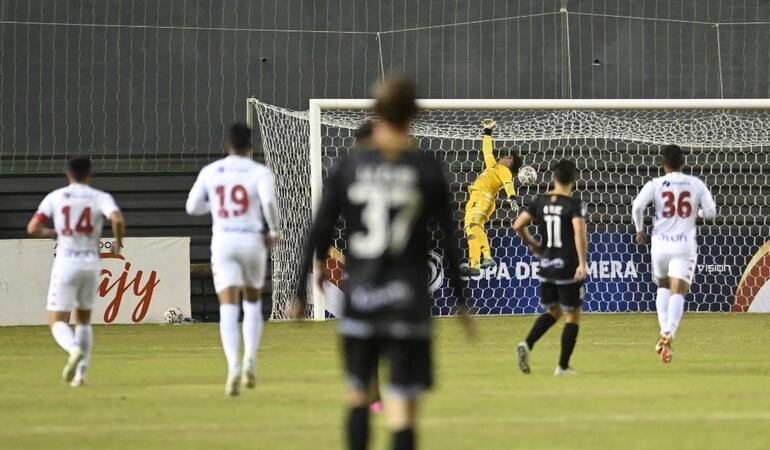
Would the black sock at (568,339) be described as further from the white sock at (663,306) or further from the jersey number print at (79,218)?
the jersey number print at (79,218)

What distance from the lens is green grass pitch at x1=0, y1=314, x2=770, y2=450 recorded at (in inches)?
343

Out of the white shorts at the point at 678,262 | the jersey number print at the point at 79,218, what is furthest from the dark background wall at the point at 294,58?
the jersey number print at the point at 79,218

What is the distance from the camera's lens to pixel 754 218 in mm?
25812

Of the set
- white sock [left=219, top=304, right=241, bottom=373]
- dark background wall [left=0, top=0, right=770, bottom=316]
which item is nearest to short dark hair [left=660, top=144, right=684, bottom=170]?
white sock [left=219, top=304, right=241, bottom=373]

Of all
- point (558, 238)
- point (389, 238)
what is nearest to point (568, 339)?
point (558, 238)

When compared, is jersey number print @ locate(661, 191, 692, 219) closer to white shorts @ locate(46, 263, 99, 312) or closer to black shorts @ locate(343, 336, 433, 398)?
white shorts @ locate(46, 263, 99, 312)

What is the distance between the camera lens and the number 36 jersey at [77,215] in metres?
12.7

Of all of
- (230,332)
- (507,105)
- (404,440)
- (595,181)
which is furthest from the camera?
(595,181)

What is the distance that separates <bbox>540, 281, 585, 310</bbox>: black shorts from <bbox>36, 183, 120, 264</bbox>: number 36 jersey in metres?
3.63

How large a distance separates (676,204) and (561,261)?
194 centimetres

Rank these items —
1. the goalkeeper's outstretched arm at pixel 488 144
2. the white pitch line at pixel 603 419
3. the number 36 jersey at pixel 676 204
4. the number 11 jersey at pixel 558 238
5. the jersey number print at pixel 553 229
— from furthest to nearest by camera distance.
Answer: the goalkeeper's outstretched arm at pixel 488 144
the number 36 jersey at pixel 676 204
the jersey number print at pixel 553 229
the number 11 jersey at pixel 558 238
the white pitch line at pixel 603 419

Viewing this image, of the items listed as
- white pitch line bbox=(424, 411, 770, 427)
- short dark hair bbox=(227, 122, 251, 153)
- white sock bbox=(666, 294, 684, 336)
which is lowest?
white pitch line bbox=(424, 411, 770, 427)

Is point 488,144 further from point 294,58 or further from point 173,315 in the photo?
point 173,315

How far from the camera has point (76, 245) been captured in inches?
505
